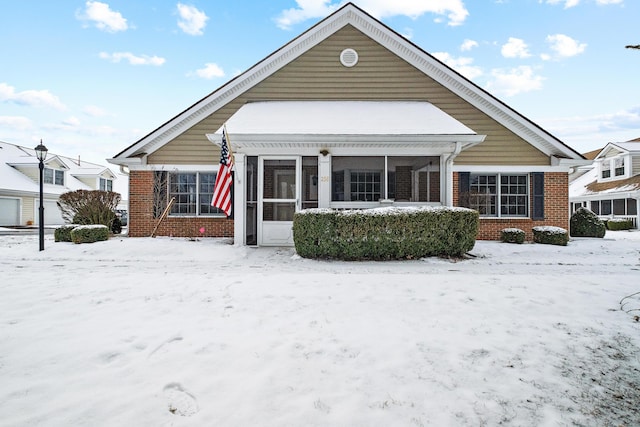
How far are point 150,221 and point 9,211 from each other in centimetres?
2022

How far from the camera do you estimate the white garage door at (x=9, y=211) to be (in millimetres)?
22359

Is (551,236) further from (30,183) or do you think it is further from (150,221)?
(30,183)

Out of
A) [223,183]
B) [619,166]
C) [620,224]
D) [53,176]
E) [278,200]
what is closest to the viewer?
[223,183]

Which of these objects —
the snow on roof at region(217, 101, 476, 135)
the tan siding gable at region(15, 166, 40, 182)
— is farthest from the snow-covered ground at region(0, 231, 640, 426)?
the tan siding gable at region(15, 166, 40, 182)

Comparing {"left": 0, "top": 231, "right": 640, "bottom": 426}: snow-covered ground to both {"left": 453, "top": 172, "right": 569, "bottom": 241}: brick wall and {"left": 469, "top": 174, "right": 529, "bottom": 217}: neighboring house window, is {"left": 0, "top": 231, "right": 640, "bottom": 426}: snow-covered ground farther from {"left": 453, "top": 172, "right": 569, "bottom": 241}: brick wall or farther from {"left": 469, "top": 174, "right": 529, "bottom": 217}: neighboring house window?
{"left": 469, "top": 174, "right": 529, "bottom": 217}: neighboring house window

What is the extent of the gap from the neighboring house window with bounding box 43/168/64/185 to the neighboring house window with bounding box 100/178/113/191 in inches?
143

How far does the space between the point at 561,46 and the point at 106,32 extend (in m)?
19.7

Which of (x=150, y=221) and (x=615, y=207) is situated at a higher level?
(x=615, y=207)

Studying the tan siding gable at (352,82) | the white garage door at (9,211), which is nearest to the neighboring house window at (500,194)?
the tan siding gable at (352,82)

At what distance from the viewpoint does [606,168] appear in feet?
72.6

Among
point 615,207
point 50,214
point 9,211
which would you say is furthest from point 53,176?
point 615,207

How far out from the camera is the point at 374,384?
2279 millimetres

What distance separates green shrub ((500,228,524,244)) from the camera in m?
10.4

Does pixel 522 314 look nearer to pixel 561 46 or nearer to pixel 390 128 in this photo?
pixel 390 128
